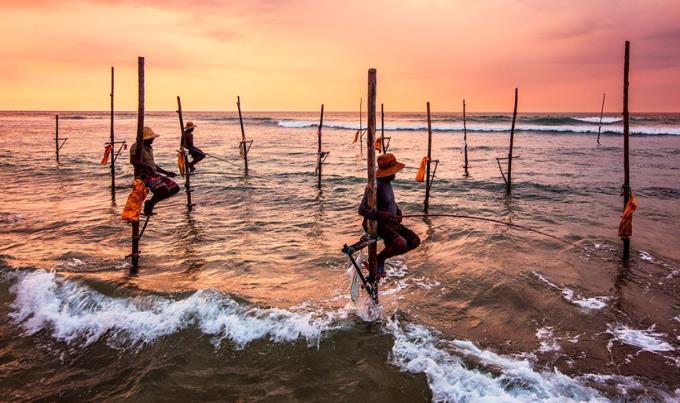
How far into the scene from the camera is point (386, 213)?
19.4 feet

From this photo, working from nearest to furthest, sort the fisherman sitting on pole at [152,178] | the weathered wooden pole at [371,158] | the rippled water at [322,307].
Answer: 1. the rippled water at [322,307]
2. the weathered wooden pole at [371,158]
3. the fisherman sitting on pole at [152,178]

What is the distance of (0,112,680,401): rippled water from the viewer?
5086 mm

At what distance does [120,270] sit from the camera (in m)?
8.17

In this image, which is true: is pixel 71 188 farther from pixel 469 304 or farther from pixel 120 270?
pixel 469 304

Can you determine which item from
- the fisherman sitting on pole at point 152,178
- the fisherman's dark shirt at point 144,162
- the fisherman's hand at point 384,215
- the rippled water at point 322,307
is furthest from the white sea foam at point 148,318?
the fisherman sitting on pole at point 152,178

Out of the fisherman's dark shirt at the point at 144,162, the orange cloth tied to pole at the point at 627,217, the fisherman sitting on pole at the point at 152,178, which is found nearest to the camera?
the fisherman's dark shirt at the point at 144,162

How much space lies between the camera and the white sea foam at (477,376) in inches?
190

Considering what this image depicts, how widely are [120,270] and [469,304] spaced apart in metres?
6.63

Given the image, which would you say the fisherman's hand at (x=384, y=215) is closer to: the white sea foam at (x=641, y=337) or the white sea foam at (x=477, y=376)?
the white sea foam at (x=477, y=376)

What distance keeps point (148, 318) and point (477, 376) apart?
477 centimetres

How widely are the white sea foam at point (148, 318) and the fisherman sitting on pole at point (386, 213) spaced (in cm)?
141

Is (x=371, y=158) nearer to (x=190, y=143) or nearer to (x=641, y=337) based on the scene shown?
(x=641, y=337)

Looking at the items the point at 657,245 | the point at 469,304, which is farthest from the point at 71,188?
the point at 657,245

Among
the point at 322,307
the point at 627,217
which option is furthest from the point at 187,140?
the point at 627,217
